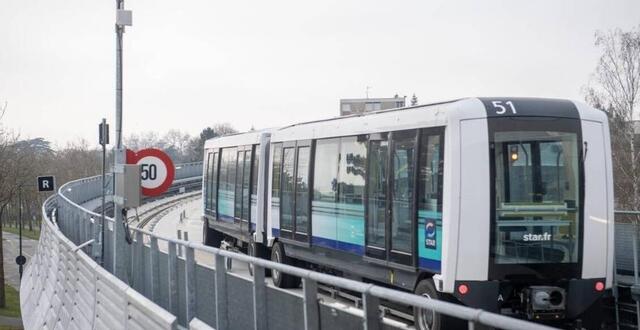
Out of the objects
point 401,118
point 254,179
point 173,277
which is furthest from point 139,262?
point 254,179

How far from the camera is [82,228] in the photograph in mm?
18344

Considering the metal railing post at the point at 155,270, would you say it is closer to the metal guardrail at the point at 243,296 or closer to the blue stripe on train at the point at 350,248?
the metal guardrail at the point at 243,296

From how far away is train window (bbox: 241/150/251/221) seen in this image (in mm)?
18906

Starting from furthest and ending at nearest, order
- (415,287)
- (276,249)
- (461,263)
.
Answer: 1. (276,249)
2. (415,287)
3. (461,263)

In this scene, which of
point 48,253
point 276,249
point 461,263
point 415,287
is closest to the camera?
point 461,263

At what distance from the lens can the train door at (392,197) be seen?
10664mm

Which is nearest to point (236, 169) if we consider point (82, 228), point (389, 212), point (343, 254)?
point (82, 228)

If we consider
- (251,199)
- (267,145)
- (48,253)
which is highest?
(267,145)

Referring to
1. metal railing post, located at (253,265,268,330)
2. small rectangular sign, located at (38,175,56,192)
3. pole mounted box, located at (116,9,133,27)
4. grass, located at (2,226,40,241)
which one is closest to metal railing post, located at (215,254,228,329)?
metal railing post, located at (253,265,268,330)

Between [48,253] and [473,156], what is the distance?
12530mm

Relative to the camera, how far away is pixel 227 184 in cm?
2122

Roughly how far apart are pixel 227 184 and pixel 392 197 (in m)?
10.6

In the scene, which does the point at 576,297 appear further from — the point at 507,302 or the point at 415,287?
the point at 415,287

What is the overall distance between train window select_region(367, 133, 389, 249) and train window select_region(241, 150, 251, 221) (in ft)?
23.4
